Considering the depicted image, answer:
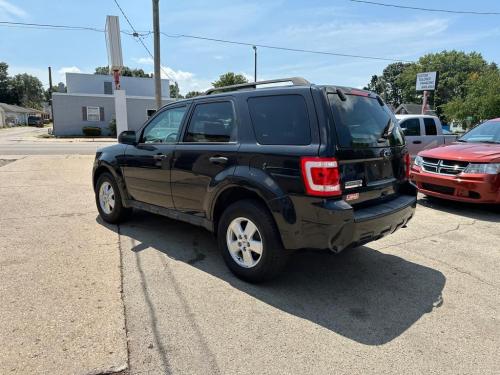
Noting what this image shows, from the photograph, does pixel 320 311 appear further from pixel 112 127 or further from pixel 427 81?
pixel 112 127

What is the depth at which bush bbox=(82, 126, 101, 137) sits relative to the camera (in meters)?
31.8

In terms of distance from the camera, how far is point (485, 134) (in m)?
7.60

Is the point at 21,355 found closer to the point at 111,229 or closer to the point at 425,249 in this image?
the point at 111,229

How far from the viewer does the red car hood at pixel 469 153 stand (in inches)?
250

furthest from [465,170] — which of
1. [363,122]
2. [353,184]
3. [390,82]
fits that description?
[390,82]

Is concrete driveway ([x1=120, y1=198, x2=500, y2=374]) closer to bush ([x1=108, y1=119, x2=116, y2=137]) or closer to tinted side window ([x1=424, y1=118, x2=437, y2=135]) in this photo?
tinted side window ([x1=424, y1=118, x2=437, y2=135])

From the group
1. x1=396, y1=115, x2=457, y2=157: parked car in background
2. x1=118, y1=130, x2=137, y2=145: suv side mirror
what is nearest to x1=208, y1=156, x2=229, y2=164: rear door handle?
x1=118, y1=130, x2=137, y2=145: suv side mirror

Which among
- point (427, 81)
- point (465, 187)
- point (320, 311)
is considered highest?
point (427, 81)

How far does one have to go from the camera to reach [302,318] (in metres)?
3.16

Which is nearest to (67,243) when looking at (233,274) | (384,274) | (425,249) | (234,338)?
(233,274)

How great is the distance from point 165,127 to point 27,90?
118 metres

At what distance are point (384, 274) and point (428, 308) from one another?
29.4 inches

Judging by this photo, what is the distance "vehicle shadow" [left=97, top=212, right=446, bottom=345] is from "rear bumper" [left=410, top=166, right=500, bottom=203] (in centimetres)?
275

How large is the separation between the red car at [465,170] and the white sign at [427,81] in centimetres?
1342
